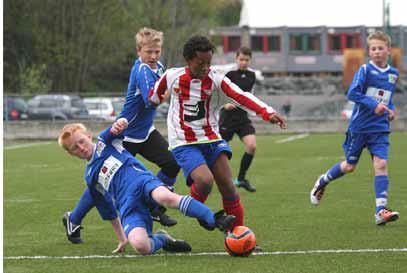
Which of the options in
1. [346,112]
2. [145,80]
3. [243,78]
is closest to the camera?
[145,80]

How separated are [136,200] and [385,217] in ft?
9.32

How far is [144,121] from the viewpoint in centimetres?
1006

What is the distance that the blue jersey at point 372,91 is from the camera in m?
10.1

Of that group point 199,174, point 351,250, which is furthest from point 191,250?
point 351,250

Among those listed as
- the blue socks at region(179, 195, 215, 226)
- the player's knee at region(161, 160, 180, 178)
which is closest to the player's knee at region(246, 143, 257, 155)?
the player's knee at region(161, 160, 180, 178)

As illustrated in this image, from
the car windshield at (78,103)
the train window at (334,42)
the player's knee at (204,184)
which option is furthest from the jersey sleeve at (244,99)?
the train window at (334,42)

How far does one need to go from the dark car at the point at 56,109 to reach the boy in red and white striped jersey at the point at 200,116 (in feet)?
91.6

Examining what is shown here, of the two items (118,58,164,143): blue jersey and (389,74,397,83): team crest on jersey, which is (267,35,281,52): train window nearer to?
Answer: (389,74,397,83): team crest on jersey

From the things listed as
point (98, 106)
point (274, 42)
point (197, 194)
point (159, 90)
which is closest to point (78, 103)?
point (98, 106)

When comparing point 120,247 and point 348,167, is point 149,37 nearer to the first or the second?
point 120,247

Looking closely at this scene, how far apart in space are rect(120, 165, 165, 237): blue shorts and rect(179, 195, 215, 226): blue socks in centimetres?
36

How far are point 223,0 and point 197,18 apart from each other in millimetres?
23434

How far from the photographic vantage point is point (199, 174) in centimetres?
820

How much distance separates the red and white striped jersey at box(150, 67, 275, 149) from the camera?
824 cm
